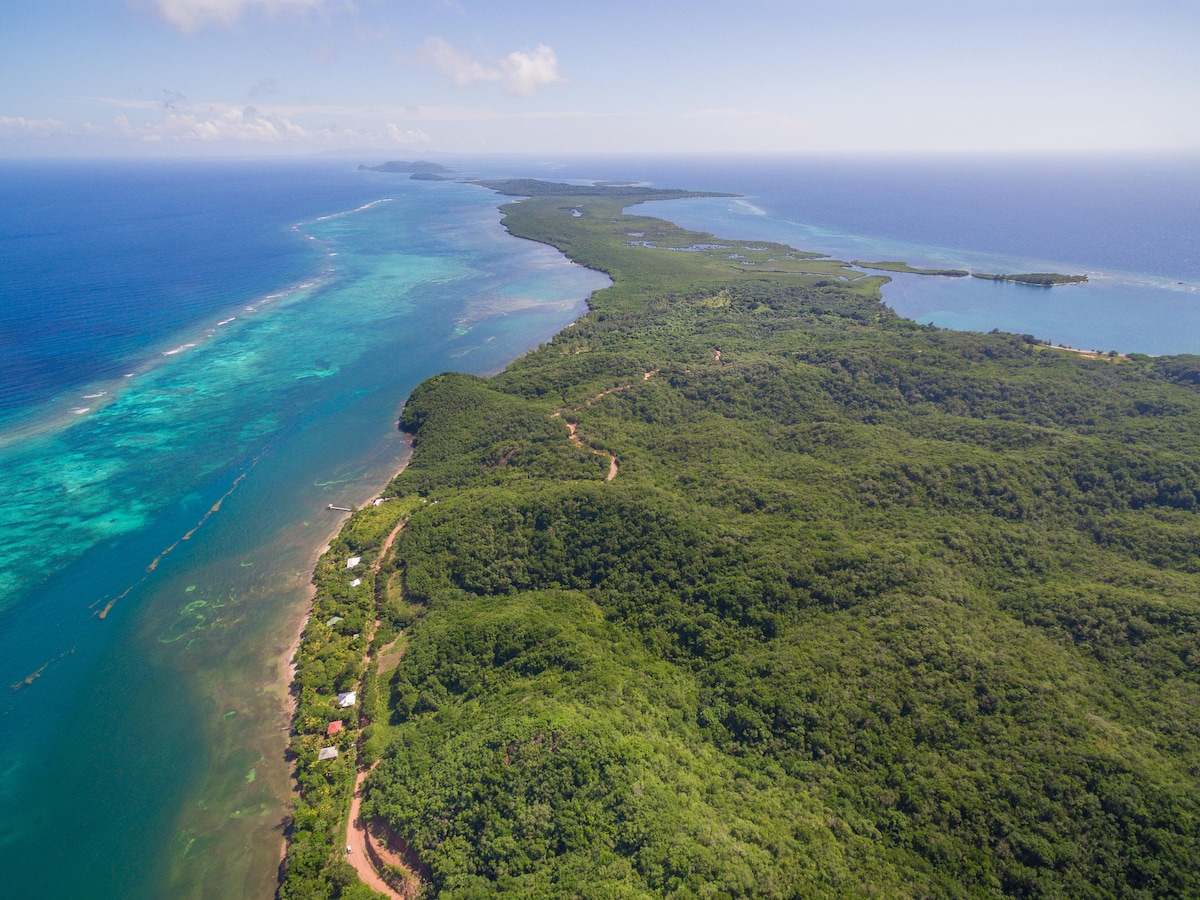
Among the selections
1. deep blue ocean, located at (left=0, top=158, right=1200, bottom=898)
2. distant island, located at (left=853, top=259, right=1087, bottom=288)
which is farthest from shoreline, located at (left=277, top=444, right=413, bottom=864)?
distant island, located at (left=853, top=259, right=1087, bottom=288)

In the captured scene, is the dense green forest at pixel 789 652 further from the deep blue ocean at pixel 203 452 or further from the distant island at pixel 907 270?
the distant island at pixel 907 270

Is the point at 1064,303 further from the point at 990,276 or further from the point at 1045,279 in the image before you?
the point at 990,276

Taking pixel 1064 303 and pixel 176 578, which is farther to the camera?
pixel 1064 303

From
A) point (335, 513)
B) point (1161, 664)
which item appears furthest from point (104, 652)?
point (1161, 664)

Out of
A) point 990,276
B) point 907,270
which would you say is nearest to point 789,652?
point 990,276

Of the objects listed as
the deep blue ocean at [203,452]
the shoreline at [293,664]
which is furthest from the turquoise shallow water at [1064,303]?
the shoreline at [293,664]
